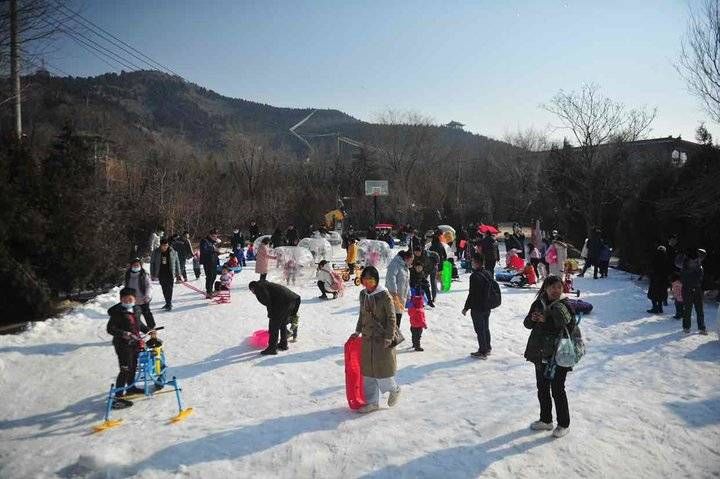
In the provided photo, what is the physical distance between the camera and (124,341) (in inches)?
247

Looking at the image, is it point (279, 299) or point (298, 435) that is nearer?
point (298, 435)

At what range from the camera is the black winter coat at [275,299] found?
812 cm

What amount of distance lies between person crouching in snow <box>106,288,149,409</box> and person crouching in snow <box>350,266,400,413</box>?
10.2 feet

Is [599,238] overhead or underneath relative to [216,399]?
overhead

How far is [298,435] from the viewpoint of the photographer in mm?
5363

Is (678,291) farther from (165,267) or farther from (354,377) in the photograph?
(165,267)

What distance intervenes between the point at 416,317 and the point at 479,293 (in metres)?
1.25

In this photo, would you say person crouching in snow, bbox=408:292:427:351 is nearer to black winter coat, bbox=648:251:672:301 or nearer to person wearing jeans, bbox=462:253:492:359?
person wearing jeans, bbox=462:253:492:359

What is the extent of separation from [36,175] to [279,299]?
27.3 ft

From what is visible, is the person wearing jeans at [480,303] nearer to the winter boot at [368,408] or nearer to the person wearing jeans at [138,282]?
the winter boot at [368,408]

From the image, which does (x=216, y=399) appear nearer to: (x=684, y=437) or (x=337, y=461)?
(x=337, y=461)

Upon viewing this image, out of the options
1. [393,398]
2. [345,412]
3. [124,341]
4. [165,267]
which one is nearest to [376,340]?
[393,398]

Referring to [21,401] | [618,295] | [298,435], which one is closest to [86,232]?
[21,401]

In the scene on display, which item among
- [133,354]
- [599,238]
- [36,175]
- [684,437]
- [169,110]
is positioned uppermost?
[169,110]
